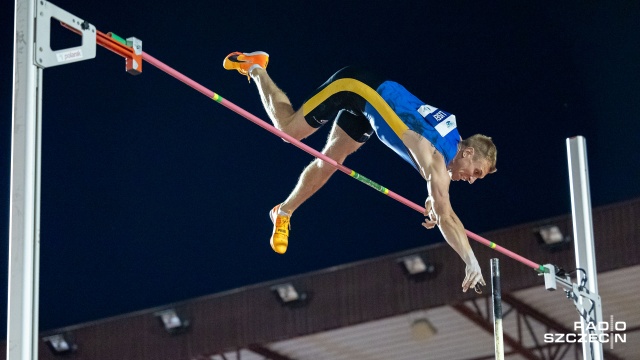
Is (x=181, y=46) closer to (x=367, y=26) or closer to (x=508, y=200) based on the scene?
(x=367, y=26)

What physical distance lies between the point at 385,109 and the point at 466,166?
1.54 feet

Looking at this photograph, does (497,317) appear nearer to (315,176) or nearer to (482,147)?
(482,147)

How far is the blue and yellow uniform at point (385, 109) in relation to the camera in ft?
15.3

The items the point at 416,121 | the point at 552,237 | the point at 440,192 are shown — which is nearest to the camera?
the point at 440,192

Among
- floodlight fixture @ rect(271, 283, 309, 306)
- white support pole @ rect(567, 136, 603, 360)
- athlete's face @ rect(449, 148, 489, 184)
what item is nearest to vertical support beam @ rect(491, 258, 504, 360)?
athlete's face @ rect(449, 148, 489, 184)

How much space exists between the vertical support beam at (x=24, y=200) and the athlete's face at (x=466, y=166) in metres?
2.27

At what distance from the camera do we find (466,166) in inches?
188

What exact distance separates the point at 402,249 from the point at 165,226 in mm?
2172

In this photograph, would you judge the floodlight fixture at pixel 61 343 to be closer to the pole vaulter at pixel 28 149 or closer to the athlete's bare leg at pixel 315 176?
the athlete's bare leg at pixel 315 176

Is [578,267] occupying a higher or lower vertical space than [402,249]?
lower

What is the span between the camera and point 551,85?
855 centimetres

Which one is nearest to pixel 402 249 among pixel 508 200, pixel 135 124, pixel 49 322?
pixel 508 200

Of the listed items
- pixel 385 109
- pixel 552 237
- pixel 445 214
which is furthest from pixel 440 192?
pixel 552 237

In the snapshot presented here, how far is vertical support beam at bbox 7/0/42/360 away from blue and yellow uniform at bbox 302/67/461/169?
76.2 inches
